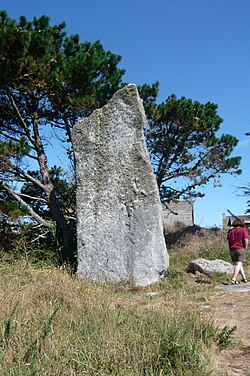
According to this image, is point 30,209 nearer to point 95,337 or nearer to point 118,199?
point 118,199

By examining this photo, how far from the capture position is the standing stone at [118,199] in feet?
24.8

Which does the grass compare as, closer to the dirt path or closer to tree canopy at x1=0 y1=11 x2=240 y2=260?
the dirt path

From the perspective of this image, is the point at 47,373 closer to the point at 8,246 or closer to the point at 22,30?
the point at 8,246

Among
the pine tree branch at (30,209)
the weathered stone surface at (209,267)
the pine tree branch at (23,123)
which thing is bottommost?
the weathered stone surface at (209,267)

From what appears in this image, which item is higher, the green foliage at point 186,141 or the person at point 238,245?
the green foliage at point 186,141

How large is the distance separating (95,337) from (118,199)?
4.48 m

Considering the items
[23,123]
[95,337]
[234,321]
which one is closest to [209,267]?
[234,321]

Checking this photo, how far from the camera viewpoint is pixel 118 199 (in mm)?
7828

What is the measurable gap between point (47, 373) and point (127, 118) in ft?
19.1

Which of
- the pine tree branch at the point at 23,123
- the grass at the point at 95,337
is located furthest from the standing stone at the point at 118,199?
the grass at the point at 95,337

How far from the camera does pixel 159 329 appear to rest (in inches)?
139

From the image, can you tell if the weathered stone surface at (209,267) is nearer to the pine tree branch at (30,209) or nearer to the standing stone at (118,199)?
the standing stone at (118,199)

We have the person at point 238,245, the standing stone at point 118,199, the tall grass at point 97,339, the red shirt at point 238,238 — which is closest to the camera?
the tall grass at point 97,339

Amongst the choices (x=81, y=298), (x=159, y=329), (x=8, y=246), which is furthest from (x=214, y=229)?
(x=159, y=329)
